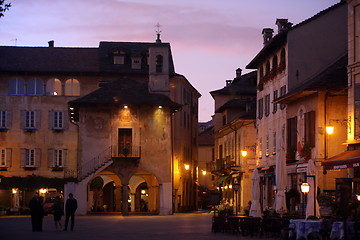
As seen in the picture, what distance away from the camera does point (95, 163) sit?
211ft

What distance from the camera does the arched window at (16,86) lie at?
74938 millimetres

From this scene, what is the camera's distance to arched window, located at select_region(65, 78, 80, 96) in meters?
75.8

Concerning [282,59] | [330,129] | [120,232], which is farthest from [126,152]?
[120,232]

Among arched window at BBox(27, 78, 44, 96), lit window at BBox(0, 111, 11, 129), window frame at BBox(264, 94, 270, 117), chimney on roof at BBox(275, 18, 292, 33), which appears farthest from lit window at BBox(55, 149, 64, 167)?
chimney on roof at BBox(275, 18, 292, 33)

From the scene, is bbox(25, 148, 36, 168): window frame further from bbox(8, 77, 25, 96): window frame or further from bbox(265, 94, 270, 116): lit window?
bbox(265, 94, 270, 116): lit window

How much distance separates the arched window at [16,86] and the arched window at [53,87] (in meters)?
2.19

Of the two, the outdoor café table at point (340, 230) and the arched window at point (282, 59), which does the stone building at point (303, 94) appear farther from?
the outdoor café table at point (340, 230)

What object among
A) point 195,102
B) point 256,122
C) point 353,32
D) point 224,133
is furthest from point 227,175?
point 353,32

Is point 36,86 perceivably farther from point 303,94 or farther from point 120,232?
point 120,232

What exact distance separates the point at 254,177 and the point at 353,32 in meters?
7.97

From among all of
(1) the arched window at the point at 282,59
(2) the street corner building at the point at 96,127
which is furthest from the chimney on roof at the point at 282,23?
(2) the street corner building at the point at 96,127

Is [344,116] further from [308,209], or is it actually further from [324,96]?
[308,209]

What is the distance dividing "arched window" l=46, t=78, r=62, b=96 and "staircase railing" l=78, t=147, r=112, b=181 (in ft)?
43.3

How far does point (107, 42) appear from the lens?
263 feet
